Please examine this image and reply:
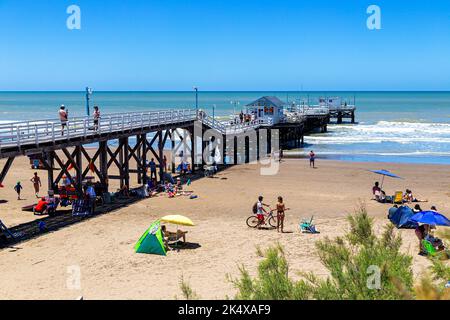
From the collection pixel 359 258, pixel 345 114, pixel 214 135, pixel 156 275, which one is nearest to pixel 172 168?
pixel 214 135

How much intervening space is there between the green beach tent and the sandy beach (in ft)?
0.75

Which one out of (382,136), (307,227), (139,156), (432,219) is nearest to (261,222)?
(307,227)

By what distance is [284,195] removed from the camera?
22016 mm

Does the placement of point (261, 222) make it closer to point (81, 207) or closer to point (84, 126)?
point (81, 207)

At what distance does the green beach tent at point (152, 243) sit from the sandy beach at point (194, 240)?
0.23 m

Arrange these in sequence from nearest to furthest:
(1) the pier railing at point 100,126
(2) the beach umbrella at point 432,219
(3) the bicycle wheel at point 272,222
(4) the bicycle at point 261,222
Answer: (2) the beach umbrella at point 432,219, (1) the pier railing at point 100,126, (4) the bicycle at point 261,222, (3) the bicycle wheel at point 272,222

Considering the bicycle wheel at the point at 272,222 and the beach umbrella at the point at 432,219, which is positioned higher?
the beach umbrella at the point at 432,219

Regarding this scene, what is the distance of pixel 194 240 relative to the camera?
14.8 meters

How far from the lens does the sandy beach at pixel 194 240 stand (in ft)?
36.6

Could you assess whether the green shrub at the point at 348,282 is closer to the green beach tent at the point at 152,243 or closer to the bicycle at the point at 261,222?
the green beach tent at the point at 152,243

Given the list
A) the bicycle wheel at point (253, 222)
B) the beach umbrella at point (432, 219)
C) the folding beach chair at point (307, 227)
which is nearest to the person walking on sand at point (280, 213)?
the folding beach chair at point (307, 227)

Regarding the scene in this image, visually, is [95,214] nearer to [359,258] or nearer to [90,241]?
[90,241]

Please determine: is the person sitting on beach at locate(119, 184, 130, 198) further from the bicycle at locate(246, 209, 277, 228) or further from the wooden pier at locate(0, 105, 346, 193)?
the bicycle at locate(246, 209, 277, 228)

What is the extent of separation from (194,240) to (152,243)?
1.71 m
